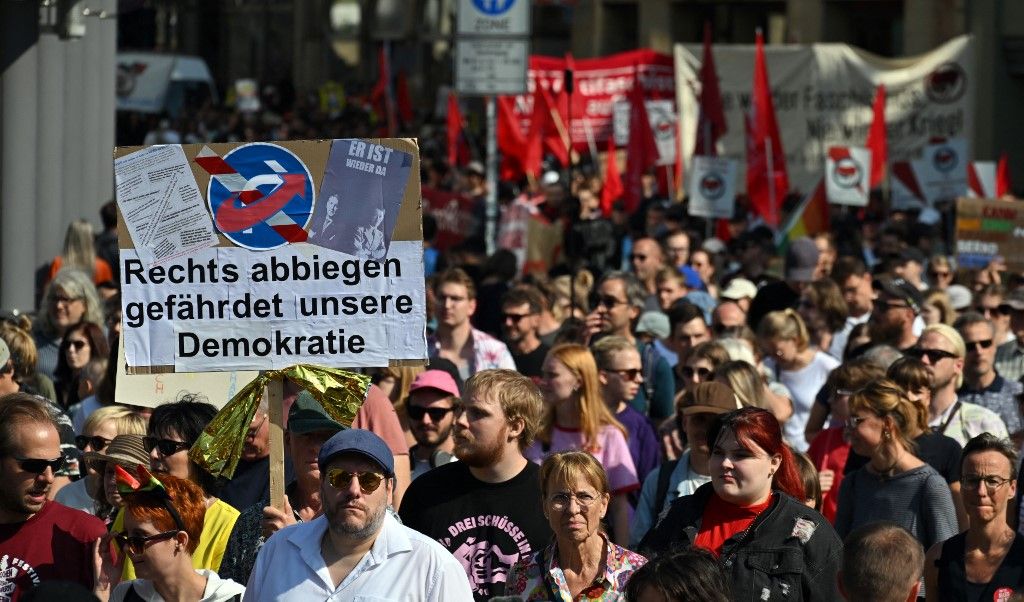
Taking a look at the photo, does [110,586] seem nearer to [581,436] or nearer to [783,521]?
[783,521]

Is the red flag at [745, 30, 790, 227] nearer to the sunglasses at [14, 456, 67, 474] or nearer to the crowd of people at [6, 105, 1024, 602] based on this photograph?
the crowd of people at [6, 105, 1024, 602]

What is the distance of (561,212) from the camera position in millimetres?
17562

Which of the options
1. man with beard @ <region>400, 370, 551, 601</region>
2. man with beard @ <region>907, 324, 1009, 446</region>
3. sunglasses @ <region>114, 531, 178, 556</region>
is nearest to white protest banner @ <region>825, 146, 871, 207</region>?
man with beard @ <region>907, 324, 1009, 446</region>

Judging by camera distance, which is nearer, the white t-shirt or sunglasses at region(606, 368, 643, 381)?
sunglasses at region(606, 368, 643, 381)

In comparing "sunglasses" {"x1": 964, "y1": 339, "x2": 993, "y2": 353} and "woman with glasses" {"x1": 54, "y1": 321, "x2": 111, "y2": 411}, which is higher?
"sunglasses" {"x1": 964, "y1": 339, "x2": 993, "y2": 353}

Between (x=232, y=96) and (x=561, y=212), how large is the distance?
76.9 ft

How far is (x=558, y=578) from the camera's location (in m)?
5.53

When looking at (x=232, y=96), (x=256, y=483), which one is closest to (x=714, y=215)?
(x=256, y=483)

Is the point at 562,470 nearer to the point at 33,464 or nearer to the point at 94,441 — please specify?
the point at 33,464

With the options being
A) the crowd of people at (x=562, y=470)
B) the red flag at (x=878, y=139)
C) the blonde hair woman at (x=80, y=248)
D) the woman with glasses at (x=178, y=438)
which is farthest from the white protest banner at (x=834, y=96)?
the woman with glasses at (x=178, y=438)

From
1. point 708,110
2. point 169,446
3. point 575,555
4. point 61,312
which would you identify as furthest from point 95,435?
point 708,110

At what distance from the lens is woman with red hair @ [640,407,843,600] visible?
5.42m

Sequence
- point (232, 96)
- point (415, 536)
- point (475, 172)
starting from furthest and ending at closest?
1. point (232, 96)
2. point (475, 172)
3. point (415, 536)

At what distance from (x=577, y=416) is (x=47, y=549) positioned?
9.03 ft
